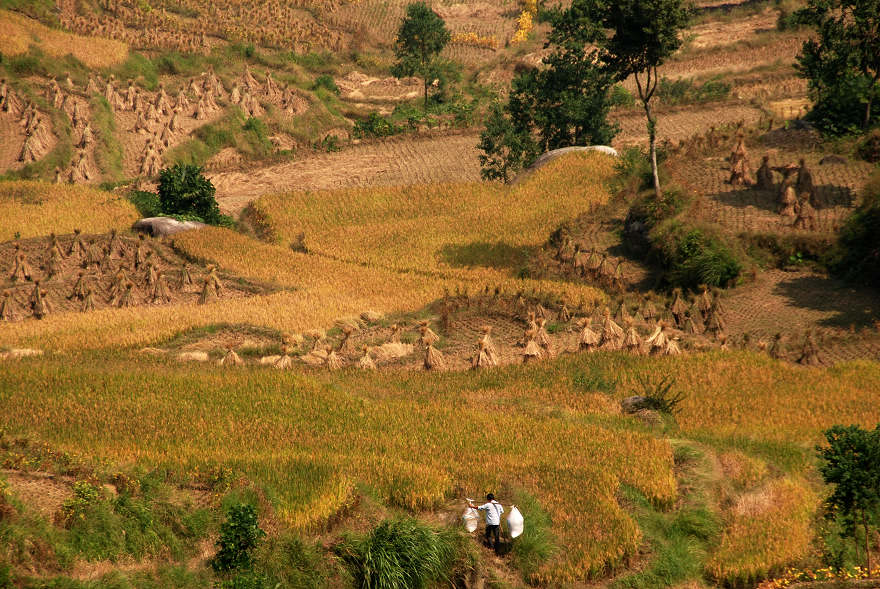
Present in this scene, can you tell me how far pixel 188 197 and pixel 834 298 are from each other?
109 feet

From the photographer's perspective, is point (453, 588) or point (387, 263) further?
point (387, 263)

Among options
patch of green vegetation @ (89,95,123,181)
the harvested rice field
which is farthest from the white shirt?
patch of green vegetation @ (89,95,123,181)

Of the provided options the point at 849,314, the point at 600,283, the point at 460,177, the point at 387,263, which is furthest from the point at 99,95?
the point at 849,314

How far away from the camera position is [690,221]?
40.8 m

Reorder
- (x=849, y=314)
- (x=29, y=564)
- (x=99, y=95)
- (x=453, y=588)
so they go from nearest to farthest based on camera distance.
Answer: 1. (x=29, y=564)
2. (x=453, y=588)
3. (x=849, y=314)
4. (x=99, y=95)

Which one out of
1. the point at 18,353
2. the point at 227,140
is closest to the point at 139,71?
the point at 227,140

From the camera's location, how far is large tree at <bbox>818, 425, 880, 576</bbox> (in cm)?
1831

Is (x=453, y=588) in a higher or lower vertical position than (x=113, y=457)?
lower

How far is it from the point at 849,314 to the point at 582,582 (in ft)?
69.0

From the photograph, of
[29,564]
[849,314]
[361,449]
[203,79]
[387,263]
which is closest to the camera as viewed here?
[29,564]

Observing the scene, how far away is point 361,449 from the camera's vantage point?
2153cm

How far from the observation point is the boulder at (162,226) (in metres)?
49.2

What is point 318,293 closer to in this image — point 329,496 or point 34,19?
point 329,496

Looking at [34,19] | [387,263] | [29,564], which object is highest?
[34,19]
